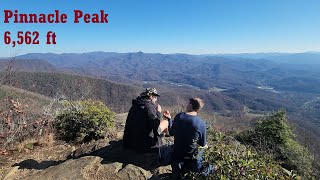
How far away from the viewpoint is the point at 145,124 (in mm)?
6492

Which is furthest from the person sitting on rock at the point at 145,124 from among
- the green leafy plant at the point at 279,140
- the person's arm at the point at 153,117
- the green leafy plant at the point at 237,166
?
the green leafy plant at the point at 279,140

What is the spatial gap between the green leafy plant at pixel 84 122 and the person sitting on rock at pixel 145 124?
1.95 m

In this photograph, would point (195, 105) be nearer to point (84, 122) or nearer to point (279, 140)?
point (84, 122)

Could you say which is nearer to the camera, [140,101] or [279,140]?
[140,101]

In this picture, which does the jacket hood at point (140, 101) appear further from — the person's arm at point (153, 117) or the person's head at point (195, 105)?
the person's head at point (195, 105)

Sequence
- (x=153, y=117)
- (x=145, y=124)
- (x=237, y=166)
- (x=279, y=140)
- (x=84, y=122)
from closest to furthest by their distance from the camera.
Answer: (x=237, y=166), (x=153, y=117), (x=145, y=124), (x=84, y=122), (x=279, y=140)

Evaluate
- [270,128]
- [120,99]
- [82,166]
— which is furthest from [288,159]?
[120,99]

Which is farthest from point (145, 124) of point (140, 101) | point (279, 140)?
point (279, 140)

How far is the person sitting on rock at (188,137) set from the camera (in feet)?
17.6

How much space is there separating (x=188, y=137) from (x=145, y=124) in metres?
1.33

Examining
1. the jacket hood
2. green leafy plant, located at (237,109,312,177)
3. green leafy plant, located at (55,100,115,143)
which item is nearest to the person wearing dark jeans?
the jacket hood

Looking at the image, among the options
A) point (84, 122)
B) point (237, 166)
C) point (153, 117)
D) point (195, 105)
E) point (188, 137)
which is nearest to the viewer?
point (237, 166)

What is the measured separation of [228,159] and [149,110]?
2.82 m

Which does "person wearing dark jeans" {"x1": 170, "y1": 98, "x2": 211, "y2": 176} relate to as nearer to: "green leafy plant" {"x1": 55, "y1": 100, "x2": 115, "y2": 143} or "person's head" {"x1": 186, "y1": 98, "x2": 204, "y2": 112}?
"person's head" {"x1": 186, "y1": 98, "x2": 204, "y2": 112}
